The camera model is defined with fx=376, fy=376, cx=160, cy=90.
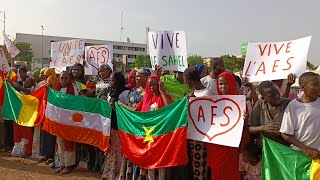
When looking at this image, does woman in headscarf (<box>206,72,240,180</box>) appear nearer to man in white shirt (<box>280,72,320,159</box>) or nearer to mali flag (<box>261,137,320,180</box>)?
mali flag (<box>261,137,320,180</box>)

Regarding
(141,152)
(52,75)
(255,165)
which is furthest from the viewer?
(52,75)

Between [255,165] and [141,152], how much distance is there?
170 centimetres

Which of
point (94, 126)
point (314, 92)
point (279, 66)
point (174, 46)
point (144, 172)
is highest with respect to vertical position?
point (174, 46)

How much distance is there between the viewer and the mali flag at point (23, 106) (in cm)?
770

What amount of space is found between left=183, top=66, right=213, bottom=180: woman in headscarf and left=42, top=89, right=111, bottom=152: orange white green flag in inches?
68.5

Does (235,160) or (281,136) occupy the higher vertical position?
(281,136)

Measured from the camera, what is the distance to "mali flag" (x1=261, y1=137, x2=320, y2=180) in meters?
3.73

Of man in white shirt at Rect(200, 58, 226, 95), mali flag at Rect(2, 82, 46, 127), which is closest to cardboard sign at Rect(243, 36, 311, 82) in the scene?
man in white shirt at Rect(200, 58, 226, 95)

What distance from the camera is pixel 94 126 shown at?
A: 6668 mm

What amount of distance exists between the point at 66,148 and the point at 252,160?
12.3ft

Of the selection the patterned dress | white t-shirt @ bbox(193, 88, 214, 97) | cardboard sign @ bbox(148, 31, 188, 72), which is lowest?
the patterned dress

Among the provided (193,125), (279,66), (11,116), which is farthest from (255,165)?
(11,116)

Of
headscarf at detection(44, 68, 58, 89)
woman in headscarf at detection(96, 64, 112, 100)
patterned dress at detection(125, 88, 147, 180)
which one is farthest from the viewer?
headscarf at detection(44, 68, 58, 89)

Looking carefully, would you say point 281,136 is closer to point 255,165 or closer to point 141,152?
point 255,165
